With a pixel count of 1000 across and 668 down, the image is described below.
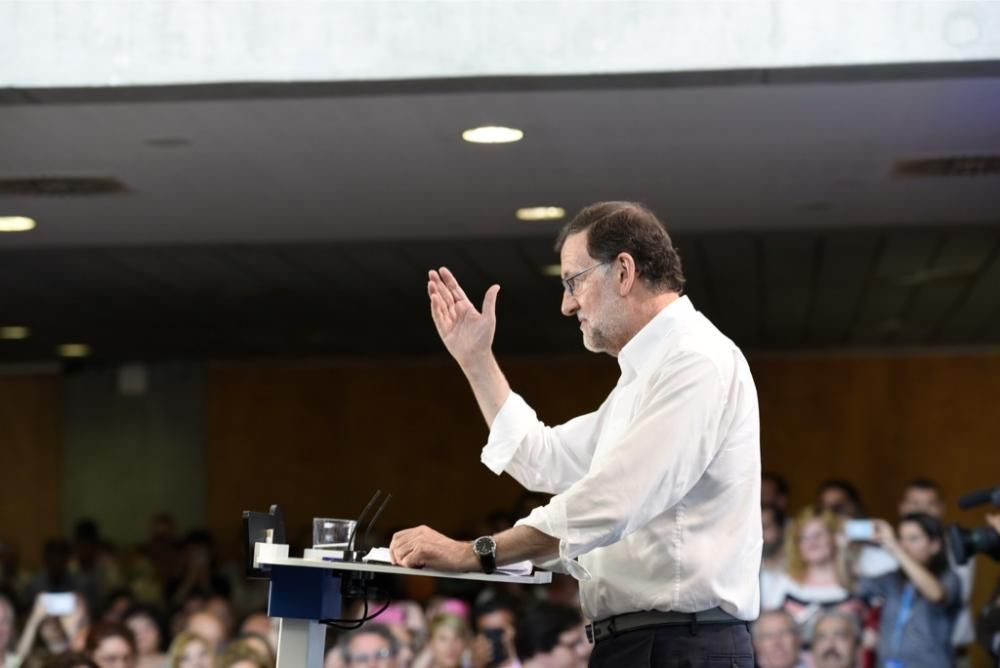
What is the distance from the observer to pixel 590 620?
94.3 inches

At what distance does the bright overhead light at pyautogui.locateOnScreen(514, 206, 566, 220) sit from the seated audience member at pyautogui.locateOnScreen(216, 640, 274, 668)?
6.90ft

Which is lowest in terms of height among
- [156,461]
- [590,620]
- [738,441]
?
[590,620]

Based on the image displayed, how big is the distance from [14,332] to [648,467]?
8.66m

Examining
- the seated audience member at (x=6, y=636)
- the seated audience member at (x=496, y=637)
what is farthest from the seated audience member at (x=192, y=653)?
the seated audience member at (x=496, y=637)

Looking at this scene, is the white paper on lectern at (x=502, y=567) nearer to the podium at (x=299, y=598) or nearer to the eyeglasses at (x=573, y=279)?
the podium at (x=299, y=598)

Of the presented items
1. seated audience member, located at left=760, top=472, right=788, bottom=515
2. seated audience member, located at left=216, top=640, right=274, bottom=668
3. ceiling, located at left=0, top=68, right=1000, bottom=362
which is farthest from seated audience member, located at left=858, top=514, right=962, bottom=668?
seated audience member, located at left=216, top=640, right=274, bottom=668

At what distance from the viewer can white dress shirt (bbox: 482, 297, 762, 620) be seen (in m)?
2.11

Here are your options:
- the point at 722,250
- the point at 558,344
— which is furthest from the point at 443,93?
the point at 558,344

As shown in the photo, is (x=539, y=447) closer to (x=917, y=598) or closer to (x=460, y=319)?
(x=460, y=319)

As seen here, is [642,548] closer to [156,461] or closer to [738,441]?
[738,441]

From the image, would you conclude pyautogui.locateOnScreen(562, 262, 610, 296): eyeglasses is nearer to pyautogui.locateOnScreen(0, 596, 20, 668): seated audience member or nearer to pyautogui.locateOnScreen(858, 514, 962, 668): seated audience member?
pyautogui.locateOnScreen(858, 514, 962, 668): seated audience member

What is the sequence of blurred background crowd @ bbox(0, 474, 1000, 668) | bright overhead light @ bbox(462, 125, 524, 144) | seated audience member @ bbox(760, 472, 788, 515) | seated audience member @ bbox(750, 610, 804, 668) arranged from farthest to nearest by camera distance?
seated audience member @ bbox(760, 472, 788, 515)
seated audience member @ bbox(750, 610, 804, 668)
blurred background crowd @ bbox(0, 474, 1000, 668)
bright overhead light @ bbox(462, 125, 524, 144)

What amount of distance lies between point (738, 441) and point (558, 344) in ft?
29.3

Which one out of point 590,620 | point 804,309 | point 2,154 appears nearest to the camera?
point 590,620
